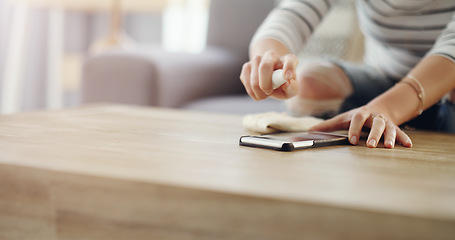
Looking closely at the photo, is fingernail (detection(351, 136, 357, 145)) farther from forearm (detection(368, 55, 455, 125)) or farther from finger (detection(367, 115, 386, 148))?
forearm (detection(368, 55, 455, 125))

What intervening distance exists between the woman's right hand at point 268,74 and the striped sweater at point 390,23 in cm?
23

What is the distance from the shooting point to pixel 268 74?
69cm

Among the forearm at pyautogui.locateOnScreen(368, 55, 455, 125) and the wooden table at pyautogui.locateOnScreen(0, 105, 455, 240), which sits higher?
the forearm at pyautogui.locateOnScreen(368, 55, 455, 125)

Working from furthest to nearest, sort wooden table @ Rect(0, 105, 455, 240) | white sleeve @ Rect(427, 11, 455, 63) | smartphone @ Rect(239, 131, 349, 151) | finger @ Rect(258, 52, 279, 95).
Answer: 1. white sleeve @ Rect(427, 11, 455, 63)
2. finger @ Rect(258, 52, 279, 95)
3. smartphone @ Rect(239, 131, 349, 151)
4. wooden table @ Rect(0, 105, 455, 240)

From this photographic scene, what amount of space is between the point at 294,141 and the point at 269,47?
355mm

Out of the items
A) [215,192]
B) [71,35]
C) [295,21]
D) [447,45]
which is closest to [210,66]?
[295,21]

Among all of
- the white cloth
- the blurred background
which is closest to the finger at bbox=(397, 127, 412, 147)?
the white cloth

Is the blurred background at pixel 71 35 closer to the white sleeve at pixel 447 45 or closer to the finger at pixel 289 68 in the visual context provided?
the white sleeve at pixel 447 45

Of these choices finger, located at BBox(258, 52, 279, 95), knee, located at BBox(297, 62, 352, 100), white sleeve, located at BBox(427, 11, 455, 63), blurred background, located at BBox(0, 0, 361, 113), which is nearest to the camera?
finger, located at BBox(258, 52, 279, 95)

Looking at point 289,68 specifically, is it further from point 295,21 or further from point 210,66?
point 210,66

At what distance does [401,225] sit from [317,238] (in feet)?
0.20

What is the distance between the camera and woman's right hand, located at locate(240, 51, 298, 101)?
2.16 feet

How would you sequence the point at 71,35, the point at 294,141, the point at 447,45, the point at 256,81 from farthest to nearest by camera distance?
1. the point at 71,35
2. the point at 447,45
3. the point at 256,81
4. the point at 294,141

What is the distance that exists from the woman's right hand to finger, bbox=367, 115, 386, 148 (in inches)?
5.0
